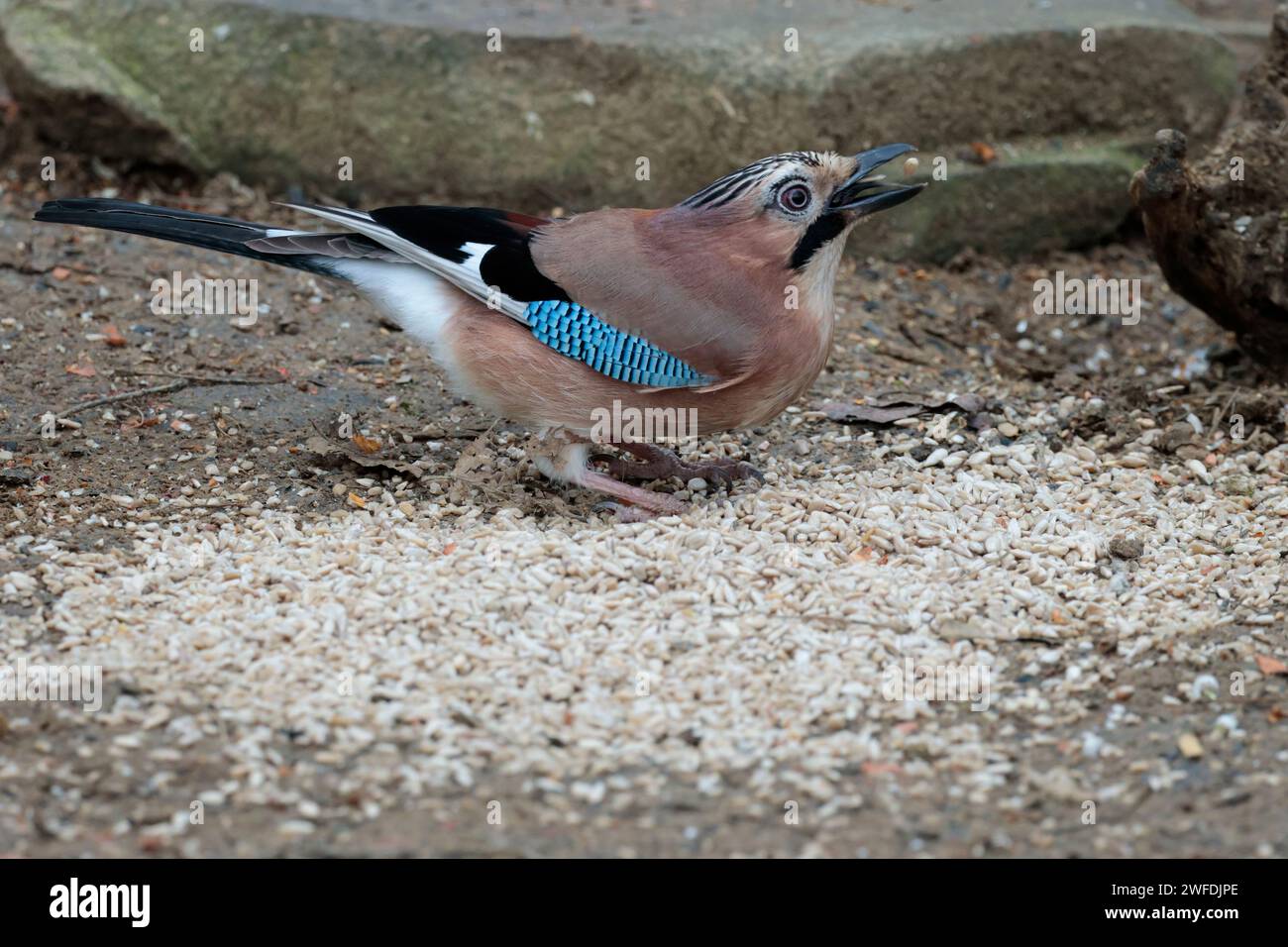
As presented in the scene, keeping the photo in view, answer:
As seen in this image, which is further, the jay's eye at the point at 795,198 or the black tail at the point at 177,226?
the black tail at the point at 177,226

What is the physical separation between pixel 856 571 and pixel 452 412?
2.34 metres

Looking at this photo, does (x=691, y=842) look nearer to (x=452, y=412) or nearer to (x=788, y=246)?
(x=788, y=246)

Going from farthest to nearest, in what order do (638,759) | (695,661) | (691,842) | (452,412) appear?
(452,412) → (695,661) → (638,759) → (691,842)

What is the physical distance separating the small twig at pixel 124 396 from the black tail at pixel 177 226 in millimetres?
873

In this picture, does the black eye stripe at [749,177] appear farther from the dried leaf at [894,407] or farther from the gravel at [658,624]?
the dried leaf at [894,407]

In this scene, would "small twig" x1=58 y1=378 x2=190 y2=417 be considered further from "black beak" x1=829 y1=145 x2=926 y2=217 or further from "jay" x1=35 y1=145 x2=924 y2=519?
"black beak" x1=829 y1=145 x2=926 y2=217

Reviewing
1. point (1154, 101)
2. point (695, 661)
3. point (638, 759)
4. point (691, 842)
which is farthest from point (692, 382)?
point (1154, 101)

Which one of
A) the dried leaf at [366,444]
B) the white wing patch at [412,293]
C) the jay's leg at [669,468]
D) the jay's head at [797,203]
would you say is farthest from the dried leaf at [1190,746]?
the dried leaf at [366,444]

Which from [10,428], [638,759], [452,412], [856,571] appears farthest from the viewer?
[452,412]

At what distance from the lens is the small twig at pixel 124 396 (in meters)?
6.37

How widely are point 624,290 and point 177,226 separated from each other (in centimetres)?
187

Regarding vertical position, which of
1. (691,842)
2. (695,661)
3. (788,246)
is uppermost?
(788,246)

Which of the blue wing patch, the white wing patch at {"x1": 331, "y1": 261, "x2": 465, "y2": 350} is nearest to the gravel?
the blue wing patch

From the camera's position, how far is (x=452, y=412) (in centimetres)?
677
